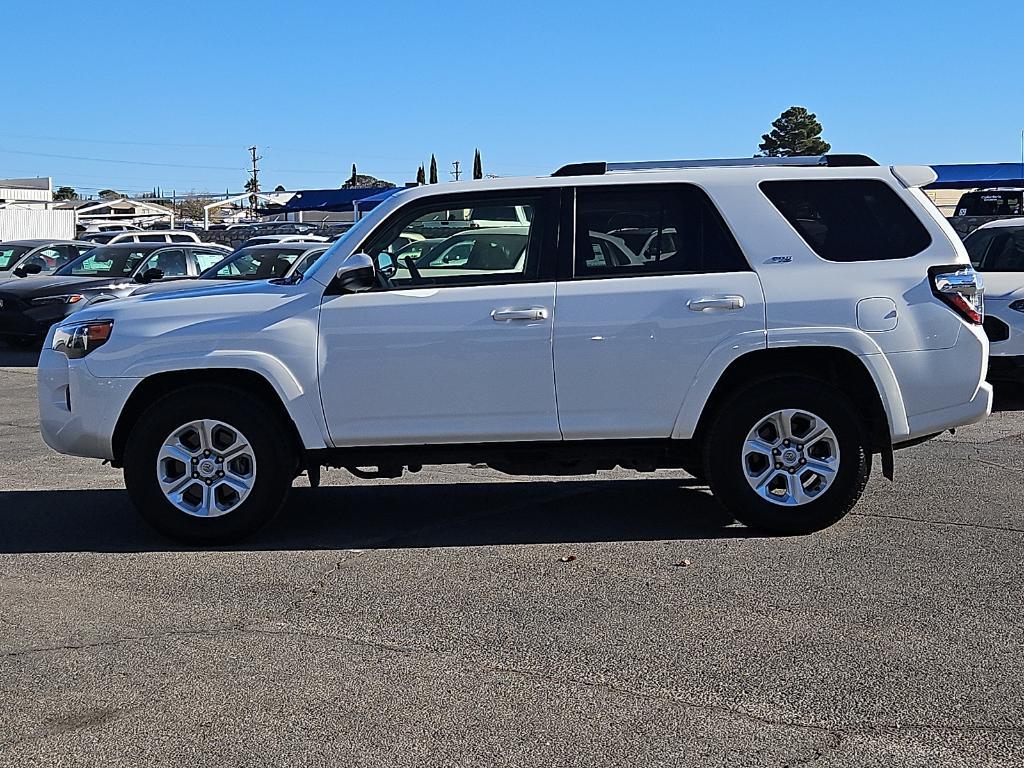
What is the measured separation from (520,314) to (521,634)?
1977 mm

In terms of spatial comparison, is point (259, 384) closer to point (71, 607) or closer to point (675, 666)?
point (71, 607)

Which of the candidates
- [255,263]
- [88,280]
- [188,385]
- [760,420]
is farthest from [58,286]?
[760,420]

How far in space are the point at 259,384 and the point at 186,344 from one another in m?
0.45

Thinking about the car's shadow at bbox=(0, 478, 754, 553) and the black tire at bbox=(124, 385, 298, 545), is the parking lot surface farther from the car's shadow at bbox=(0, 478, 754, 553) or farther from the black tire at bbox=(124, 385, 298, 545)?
the black tire at bbox=(124, 385, 298, 545)

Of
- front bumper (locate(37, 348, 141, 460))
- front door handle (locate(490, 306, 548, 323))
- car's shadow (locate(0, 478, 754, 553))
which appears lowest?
car's shadow (locate(0, 478, 754, 553))

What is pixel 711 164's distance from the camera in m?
7.40

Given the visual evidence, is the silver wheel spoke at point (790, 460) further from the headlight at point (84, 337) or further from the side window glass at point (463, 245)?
the headlight at point (84, 337)

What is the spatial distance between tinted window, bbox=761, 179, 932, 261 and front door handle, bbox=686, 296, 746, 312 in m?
0.56

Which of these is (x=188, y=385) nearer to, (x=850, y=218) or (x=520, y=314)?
(x=520, y=314)

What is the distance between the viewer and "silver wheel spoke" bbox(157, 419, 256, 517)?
6.86 m

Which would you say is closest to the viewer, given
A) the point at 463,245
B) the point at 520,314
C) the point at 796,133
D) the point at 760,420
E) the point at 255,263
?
the point at 520,314

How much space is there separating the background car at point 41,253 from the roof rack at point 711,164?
15.7 meters

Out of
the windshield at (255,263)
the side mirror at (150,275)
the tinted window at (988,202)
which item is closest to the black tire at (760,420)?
the windshield at (255,263)

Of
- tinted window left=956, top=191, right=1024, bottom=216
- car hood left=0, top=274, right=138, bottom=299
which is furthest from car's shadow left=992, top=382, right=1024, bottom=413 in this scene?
tinted window left=956, top=191, right=1024, bottom=216
